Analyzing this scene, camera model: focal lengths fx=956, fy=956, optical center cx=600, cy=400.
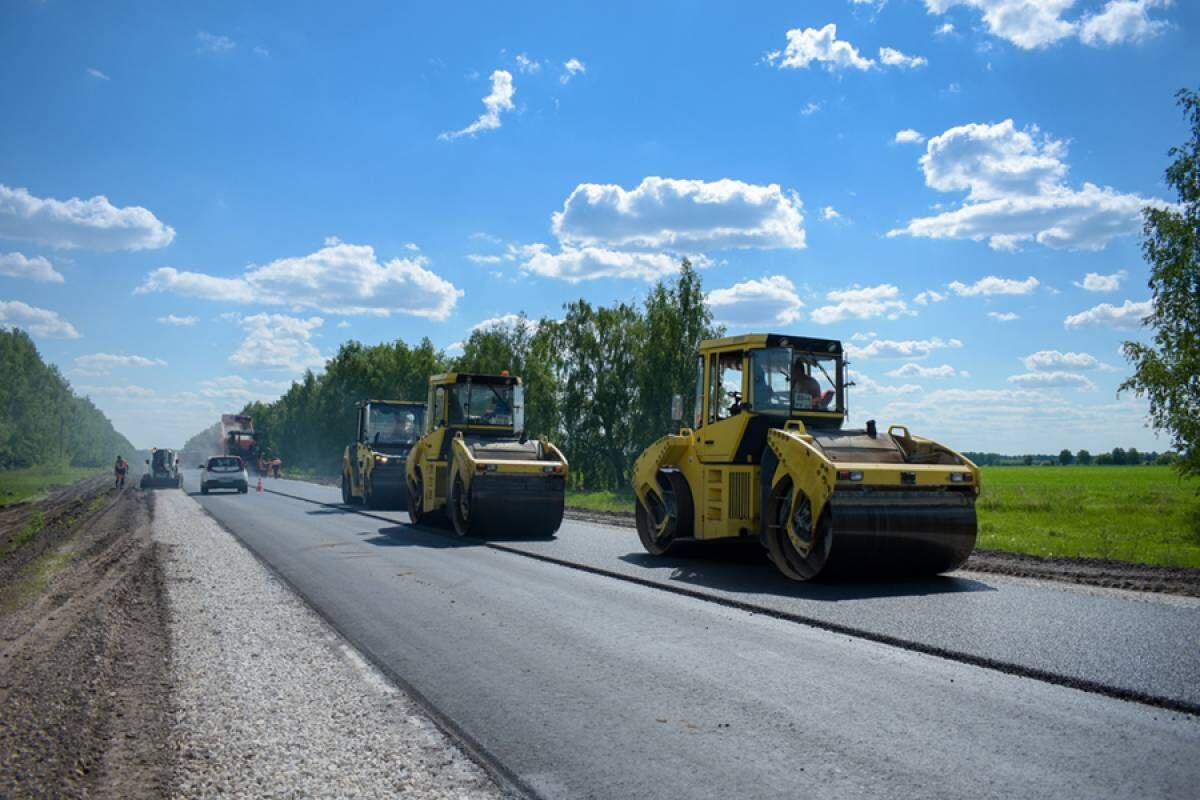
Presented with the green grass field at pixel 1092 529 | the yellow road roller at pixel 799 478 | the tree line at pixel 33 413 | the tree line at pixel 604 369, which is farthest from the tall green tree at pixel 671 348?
the tree line at pixel 33 413

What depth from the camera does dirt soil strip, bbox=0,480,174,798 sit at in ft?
15.0

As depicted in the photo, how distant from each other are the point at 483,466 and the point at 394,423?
11200mm

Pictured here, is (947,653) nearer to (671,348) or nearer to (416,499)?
(416,499)

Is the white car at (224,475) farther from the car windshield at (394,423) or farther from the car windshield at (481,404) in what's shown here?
the car windshield at (481,404)

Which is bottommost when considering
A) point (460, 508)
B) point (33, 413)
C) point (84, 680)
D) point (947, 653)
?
point (84, 680)

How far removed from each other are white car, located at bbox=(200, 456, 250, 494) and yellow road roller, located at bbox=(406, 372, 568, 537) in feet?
59.4

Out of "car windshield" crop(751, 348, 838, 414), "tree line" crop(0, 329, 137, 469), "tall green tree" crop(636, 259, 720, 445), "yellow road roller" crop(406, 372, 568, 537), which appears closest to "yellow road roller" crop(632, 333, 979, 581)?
"car windshield" crop(751, 348, 838, 414)

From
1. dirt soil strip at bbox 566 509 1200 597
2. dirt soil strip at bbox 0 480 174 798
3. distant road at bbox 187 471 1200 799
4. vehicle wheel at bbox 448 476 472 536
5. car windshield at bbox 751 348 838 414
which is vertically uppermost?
car windshield at bbox 751 348 838 414

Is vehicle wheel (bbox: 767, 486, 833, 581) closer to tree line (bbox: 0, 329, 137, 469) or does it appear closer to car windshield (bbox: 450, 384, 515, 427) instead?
car windshield (bbox: 450, 384, 515, 427)

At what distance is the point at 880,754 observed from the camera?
468cm

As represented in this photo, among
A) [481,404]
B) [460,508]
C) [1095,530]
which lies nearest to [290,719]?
[460,508]

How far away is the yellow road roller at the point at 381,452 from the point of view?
25.2 meters

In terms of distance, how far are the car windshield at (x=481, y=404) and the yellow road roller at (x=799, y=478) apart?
573 centimetres

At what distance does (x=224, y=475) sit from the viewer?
35.9m
